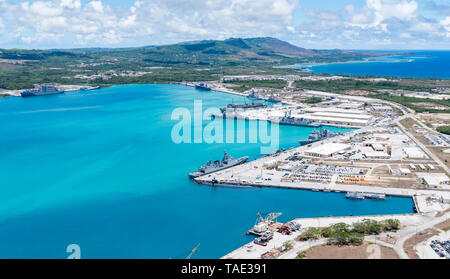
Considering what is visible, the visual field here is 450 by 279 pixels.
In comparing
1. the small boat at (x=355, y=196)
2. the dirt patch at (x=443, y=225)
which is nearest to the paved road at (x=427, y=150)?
the small boat at (x=355, y=196)

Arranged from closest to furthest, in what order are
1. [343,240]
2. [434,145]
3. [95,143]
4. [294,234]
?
1. [343,240]
2. [294,234]
3. [434,145]
4. [95,143]

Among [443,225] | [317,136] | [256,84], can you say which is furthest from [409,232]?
[256,84]

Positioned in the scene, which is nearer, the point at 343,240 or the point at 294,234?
the point at 343,240

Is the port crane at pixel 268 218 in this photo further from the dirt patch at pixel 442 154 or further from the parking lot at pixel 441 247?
the dirt patch at pixel 442 154

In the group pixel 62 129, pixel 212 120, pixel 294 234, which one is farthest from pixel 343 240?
pixel 62 129

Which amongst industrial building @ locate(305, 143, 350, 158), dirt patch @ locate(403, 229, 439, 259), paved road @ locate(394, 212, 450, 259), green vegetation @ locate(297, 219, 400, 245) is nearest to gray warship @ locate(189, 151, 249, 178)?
industrial building @ locate(305, 143, 350, 158)

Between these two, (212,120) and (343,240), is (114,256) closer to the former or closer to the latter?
(343,240)

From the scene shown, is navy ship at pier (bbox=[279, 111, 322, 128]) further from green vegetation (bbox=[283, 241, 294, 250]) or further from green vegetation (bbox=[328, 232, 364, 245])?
green vegetation (bbox=[283, 241, 294, 250])

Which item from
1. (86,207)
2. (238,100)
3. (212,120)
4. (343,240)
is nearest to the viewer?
(343,240)
